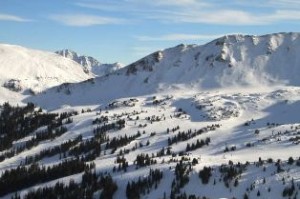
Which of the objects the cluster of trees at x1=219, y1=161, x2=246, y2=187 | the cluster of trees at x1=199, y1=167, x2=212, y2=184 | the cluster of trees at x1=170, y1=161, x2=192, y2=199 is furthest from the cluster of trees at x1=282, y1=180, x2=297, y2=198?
the cluster of trees at x1=170, y1=161, x2=192, y2=199

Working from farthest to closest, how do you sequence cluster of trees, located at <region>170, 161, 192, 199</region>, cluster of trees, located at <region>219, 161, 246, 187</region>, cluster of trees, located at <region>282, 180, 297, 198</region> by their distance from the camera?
1. cluster of trees, located at <region>219, 161, 246, 187</region>
2. cluster of trees, located at <region>170, 161, 192, 199</region>
3. cluster of trees, located at <region>282, 180, 297, 198</region>

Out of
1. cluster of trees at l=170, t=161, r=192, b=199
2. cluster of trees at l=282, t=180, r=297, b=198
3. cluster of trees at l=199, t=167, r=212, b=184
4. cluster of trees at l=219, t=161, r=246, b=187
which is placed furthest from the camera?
cluster of trees at l=199, t=167, r=212, b=184

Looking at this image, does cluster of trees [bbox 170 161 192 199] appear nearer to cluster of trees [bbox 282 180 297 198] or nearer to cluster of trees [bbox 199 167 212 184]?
cluster of trees [bbox 199 167 212 184]

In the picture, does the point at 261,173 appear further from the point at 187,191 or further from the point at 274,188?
the point at 187,191

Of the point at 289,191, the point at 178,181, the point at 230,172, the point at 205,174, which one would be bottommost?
the point at 289,191

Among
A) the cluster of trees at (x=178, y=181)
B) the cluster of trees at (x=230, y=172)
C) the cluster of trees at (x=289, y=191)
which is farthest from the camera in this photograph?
the cluster of trees at (x=230, y=172)

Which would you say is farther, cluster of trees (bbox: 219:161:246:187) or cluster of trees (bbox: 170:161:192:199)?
cluster of trees (bbox: 219:161:246:187)

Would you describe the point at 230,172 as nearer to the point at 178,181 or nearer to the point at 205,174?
the point at 205,174

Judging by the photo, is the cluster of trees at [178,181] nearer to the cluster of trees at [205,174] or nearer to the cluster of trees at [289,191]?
the cluster of trees at [205,174]

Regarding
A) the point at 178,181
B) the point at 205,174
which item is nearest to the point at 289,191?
the point at 205,174

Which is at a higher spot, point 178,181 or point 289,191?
point 178,181

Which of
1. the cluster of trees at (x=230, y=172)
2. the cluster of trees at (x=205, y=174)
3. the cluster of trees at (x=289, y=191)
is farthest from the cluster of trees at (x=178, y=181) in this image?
the cluster of trees at (x=289, y=191)
